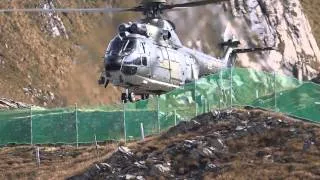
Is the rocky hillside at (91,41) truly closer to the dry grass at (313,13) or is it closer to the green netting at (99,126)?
the dry grass at (313,13)

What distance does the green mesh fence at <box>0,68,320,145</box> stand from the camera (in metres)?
27.1

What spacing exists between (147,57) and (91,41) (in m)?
31.6

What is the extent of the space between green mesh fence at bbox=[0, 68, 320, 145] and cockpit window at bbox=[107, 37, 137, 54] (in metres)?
3.42

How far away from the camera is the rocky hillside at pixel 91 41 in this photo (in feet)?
189

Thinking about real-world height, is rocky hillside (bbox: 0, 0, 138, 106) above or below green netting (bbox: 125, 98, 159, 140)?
above

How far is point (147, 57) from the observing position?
3406 cm

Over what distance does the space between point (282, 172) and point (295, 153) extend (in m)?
1.55

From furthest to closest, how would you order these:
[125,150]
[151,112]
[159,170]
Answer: [151,112]
[125,150]
[159,170]

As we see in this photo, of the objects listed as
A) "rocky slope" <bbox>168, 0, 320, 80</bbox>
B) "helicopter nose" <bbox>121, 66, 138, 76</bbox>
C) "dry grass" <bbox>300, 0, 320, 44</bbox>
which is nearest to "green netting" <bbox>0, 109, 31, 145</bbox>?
"helicopter nose" <bbox>121, 66, 138, 76</bbox>

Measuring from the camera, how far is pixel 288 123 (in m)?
22.9

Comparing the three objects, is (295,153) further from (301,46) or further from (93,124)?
(301,46)

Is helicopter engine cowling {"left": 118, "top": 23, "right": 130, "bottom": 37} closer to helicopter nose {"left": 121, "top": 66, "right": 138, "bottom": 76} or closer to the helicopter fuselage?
the helicopter fuselage

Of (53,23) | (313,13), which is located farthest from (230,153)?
(313,13)

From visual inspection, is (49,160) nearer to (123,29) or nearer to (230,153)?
(230,153)
